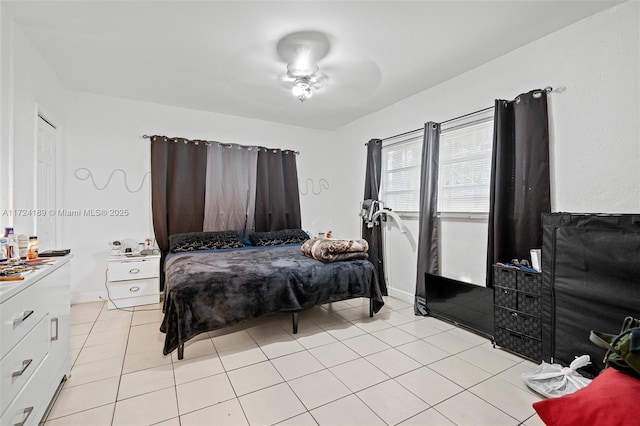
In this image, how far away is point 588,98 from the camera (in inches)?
86.7

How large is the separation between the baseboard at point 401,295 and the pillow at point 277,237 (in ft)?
4.88

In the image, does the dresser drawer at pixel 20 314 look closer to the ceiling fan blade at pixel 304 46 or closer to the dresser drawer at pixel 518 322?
the ceiling fan blade at pixel 304 46

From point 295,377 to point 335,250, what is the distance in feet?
4.29

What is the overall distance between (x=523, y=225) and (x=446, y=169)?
1050 millimetres

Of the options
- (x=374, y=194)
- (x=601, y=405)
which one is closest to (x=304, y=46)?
(x=374, y=194)

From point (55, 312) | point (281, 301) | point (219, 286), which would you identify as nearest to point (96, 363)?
point (55, 312)

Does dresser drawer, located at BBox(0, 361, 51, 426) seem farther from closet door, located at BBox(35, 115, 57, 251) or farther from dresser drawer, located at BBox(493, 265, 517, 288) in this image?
dresser drawer, located at BBox(493, 265, 517, 288)

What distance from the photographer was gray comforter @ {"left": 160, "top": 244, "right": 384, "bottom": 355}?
7.70 ft

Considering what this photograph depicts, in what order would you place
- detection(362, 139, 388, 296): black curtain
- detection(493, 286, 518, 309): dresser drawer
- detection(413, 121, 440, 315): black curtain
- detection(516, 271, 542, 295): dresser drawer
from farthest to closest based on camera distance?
detection(362, 139, 388, 296): black curtain → detection(413, 121, 440, 315): black curtain → detection(493, 286, 518, 309): dresser drawer → detection(516, 271, 542, 295): dresser drawer

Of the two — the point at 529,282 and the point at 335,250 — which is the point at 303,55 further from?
the point at 529,282

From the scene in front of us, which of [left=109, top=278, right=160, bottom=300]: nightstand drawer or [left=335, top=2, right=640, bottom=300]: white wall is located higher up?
[left=335, top=2, right=640, bottom=300]: white wall

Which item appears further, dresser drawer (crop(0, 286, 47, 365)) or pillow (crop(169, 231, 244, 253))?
pillow (crop(169, 231, 244, 253))

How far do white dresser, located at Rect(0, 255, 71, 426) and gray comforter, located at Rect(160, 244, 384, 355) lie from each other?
0.66m

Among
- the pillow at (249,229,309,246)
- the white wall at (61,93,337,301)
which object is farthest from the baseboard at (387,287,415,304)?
the white wall at (61,93,337,301)
